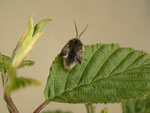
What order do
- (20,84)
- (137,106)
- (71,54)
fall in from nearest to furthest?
1. (20,84)
2. (71,54)
3. (137,106)

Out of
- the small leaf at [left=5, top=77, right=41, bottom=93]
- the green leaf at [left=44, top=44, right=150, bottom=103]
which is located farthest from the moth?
the small leaf at [left=5, top=77, right=41, bottom=93]

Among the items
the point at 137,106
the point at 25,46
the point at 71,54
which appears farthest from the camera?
the point at 137,106

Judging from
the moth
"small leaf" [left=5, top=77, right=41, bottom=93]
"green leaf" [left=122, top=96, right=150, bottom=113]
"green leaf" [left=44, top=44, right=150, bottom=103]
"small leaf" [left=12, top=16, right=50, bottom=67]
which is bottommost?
"green leaf" [left=122, top=96, right=150, bottom=113]

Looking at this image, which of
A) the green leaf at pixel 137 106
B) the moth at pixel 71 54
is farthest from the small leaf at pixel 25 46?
the green leaf at pixel 137 106

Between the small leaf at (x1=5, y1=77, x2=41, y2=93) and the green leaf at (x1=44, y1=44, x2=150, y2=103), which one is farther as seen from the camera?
the green leaf at (x1=44, y1=44, x2=150, y2=103)

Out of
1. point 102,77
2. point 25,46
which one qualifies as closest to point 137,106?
point 102,77

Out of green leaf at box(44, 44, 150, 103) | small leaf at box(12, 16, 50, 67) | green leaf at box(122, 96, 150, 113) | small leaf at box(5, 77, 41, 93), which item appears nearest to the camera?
small leaf at box(5, 77, 41, 93)

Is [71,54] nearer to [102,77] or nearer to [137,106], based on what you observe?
[102,77]

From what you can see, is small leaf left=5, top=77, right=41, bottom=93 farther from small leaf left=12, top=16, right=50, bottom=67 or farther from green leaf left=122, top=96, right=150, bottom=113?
green leaf left=122, top=96, right=150, bottom=113

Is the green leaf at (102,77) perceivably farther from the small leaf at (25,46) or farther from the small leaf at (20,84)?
the small leaf at (20,84)
